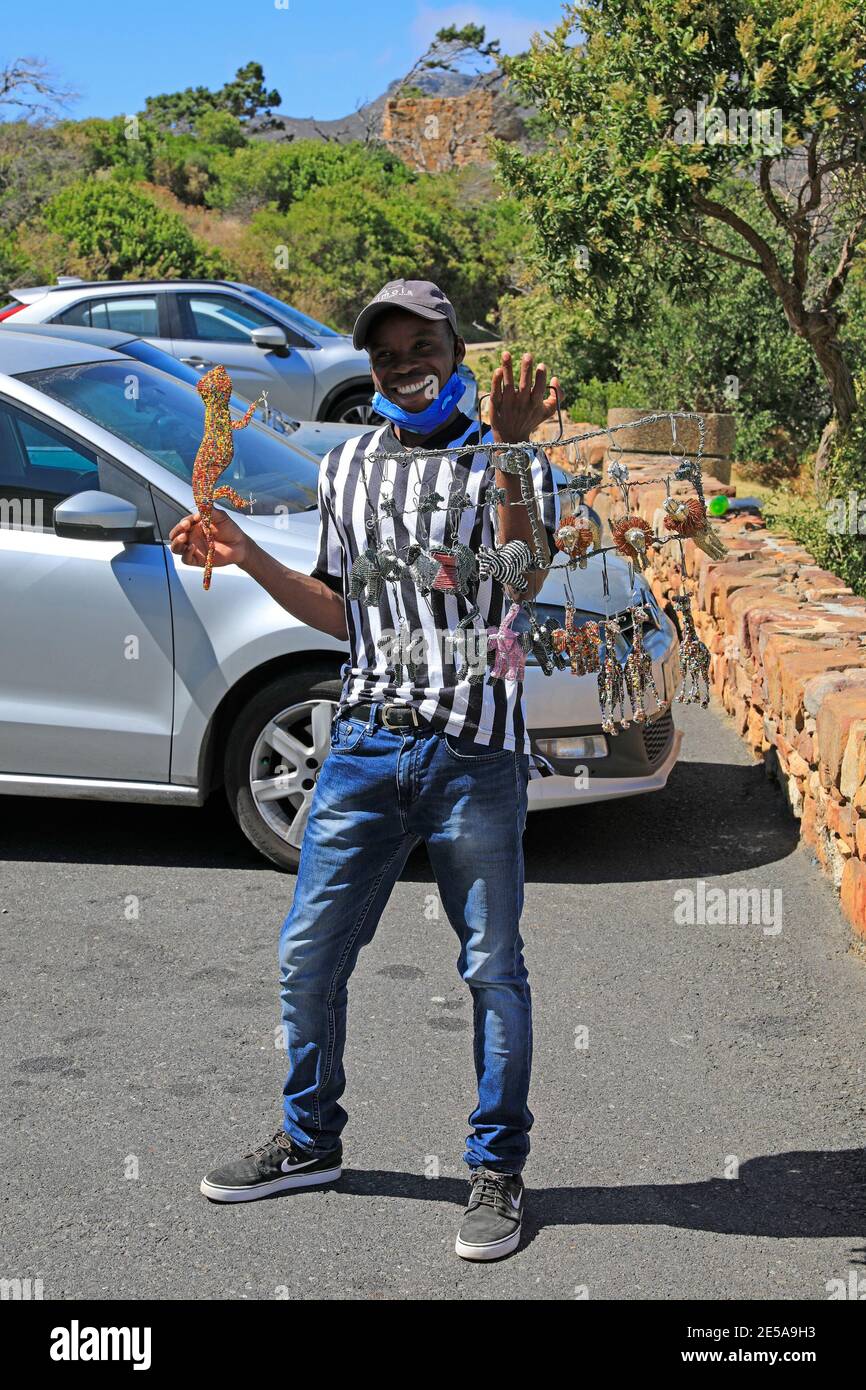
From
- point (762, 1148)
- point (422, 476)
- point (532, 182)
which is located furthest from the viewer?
point (532, 182)

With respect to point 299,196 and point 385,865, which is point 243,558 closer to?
point 385,865

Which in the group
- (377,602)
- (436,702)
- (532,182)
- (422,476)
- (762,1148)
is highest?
(532,182)

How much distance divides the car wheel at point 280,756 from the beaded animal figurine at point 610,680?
201 cm

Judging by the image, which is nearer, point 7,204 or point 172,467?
point 172,467

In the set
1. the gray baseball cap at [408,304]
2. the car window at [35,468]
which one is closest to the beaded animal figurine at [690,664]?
the gray baseball cap at [408,304]

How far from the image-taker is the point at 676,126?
31.9 ft

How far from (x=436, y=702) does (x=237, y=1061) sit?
1.56 meters

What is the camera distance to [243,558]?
132 inches

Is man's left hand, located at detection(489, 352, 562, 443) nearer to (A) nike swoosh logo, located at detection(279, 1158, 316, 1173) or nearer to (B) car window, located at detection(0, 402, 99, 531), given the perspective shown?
(A) nike swoosh logo, located at detection(279, 1158, 316, 1173)

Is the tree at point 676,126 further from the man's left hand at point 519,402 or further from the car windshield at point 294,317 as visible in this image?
the man's left hand at point 519,402

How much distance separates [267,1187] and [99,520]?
2.71 meters

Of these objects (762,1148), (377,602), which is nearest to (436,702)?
(377,602)

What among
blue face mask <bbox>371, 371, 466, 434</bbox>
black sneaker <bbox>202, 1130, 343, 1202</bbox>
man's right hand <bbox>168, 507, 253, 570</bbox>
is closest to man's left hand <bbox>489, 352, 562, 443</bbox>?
blue face mask <bbox>371, 371, 466, 434</bbox>

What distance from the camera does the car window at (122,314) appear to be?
13156 millimetres
